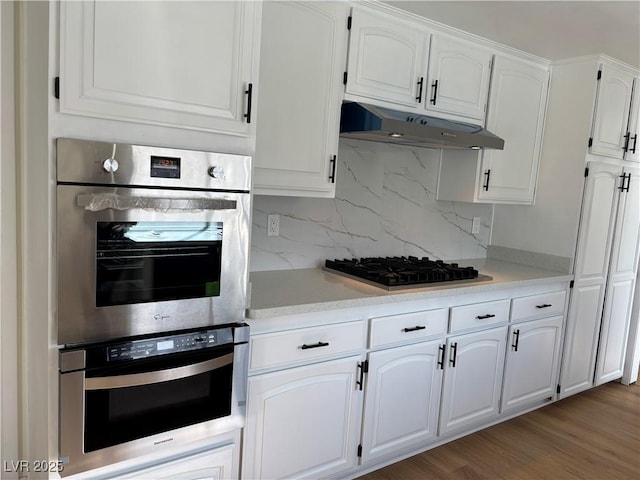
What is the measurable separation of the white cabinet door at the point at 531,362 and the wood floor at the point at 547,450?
0.52ft

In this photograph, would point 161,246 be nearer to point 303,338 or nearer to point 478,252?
point 303,338

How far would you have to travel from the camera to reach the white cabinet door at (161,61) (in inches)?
55.6

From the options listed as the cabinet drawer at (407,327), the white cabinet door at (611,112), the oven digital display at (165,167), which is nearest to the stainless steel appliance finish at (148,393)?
the oven digital display at (165,167)

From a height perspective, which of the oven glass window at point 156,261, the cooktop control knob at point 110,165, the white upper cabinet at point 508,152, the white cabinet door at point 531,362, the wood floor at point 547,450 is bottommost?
the wood floor at point 547,450

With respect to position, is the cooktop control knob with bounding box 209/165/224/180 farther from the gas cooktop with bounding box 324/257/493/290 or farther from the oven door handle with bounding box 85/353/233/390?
the gas cooktop with bounding box 324/257/493/290

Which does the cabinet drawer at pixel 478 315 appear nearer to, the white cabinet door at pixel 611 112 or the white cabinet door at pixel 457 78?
the white cabinet door at pixel 457 78

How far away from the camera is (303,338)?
2.06m

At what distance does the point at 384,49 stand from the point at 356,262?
45.7 inches

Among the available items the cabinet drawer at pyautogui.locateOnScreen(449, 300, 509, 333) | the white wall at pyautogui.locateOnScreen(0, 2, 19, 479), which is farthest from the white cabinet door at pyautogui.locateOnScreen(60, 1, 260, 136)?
the cabinet drawer at pyautogui.locateOnScreen(449, 300, 509, 333)

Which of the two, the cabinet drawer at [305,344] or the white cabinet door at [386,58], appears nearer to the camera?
the cabinet drawer at [305,344]

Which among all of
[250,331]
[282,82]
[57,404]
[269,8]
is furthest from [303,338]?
[269,8]

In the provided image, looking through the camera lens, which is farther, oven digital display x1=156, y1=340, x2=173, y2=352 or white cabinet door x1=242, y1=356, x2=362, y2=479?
white cabinet door x1=242, y1=356, x2=362, y2=479

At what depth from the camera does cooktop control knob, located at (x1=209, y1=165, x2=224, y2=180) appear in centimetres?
166

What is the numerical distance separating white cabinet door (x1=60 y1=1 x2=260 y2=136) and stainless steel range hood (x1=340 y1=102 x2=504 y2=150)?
0.75m
